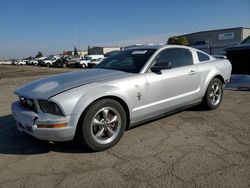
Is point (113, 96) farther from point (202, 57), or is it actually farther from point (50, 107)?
point (202, 57)

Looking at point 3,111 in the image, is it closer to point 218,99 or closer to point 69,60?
point 218,99

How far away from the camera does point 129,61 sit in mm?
4652

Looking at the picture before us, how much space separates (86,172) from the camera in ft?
10.4

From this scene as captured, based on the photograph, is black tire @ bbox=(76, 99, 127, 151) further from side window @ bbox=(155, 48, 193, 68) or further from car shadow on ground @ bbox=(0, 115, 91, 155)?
side window @ bbox=(155, 48, 193, 68)

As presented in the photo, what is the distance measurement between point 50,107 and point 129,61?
1768 mm

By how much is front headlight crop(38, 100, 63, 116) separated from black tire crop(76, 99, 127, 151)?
344 mm

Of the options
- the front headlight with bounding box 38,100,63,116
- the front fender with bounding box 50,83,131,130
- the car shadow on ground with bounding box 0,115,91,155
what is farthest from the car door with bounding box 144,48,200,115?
the front headlight with bounding box 38,100,63,116

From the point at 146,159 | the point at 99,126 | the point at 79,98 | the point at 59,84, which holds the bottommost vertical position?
the point at 146,159

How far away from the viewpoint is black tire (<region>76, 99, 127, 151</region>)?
3.54m

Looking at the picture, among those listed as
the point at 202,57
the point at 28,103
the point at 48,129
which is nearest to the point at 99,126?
the point at 48,129

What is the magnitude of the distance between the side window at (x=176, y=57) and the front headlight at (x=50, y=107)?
1880 mm

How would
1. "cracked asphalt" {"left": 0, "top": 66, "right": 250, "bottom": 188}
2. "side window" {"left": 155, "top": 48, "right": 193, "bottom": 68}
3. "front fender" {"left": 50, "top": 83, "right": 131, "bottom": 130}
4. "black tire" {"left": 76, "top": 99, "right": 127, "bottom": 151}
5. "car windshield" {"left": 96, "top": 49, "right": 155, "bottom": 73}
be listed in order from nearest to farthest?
1. "cracked asphalt" {"left": 0, "top": 66, "right": 250, "bottom": 188}
2. "front fender" {"left": 50, "top": 83, "right": 131, "bottom": 130}
3. "black tire" {"left": 76, "top": 99, "right": 127, "bottom": 151}
4. "car windshield" {"left": 96, "top": 49, "right": 155, "bottom": 73}
5. "side window" {"left": 155, "top": 48, "right": 193, "bottom": 68}

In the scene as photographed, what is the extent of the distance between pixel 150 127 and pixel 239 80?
196 inches

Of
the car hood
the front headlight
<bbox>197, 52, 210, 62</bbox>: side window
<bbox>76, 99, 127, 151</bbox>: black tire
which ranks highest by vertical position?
<bbox>197, 52, 210, 62</bbox>: side window
